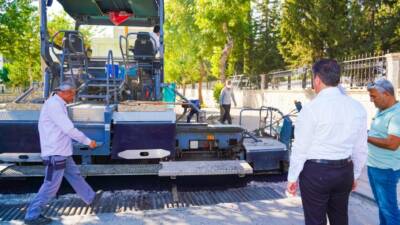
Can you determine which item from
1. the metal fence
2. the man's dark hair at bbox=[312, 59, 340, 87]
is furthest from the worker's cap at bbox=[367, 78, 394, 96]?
the metal fence

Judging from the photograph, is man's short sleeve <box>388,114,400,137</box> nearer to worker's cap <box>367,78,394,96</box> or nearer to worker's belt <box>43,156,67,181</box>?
worker's cap <box>367,78,394,96</box>

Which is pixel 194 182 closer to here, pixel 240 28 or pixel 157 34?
pixel 157 34

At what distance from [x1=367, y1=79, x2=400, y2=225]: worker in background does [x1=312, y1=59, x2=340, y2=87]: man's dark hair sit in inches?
33.0

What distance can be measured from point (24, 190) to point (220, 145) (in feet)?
9.75

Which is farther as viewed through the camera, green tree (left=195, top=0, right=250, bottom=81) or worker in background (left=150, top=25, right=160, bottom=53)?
green tree (left=195, top=0, right=250, bottom=81)

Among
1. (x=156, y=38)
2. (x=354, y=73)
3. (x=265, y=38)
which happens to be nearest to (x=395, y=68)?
(x=354, y=73)

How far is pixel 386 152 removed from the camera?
325 centimetres

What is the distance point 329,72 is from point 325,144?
53cm

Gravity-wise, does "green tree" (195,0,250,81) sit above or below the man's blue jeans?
above

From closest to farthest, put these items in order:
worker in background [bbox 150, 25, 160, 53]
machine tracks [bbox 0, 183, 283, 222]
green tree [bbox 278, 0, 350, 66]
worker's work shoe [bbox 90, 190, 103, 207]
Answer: machine tracks [bbox 0, 183, 283, 222] < worker's work shoe [bbox 90, 190, 103, 207] < worker in background [bbox 150, 25, 160, 53] < green tree [bbox 278, 0, 350, 66]

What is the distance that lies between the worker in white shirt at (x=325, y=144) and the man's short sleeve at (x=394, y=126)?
54 centimetres

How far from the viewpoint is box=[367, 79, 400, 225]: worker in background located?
3.20 meters

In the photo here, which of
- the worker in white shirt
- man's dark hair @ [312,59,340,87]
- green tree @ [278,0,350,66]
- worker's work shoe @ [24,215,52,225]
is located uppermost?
green tree @ [278,0,350,66]

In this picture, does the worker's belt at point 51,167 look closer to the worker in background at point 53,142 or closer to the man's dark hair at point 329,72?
the worker in background at point 53,142
